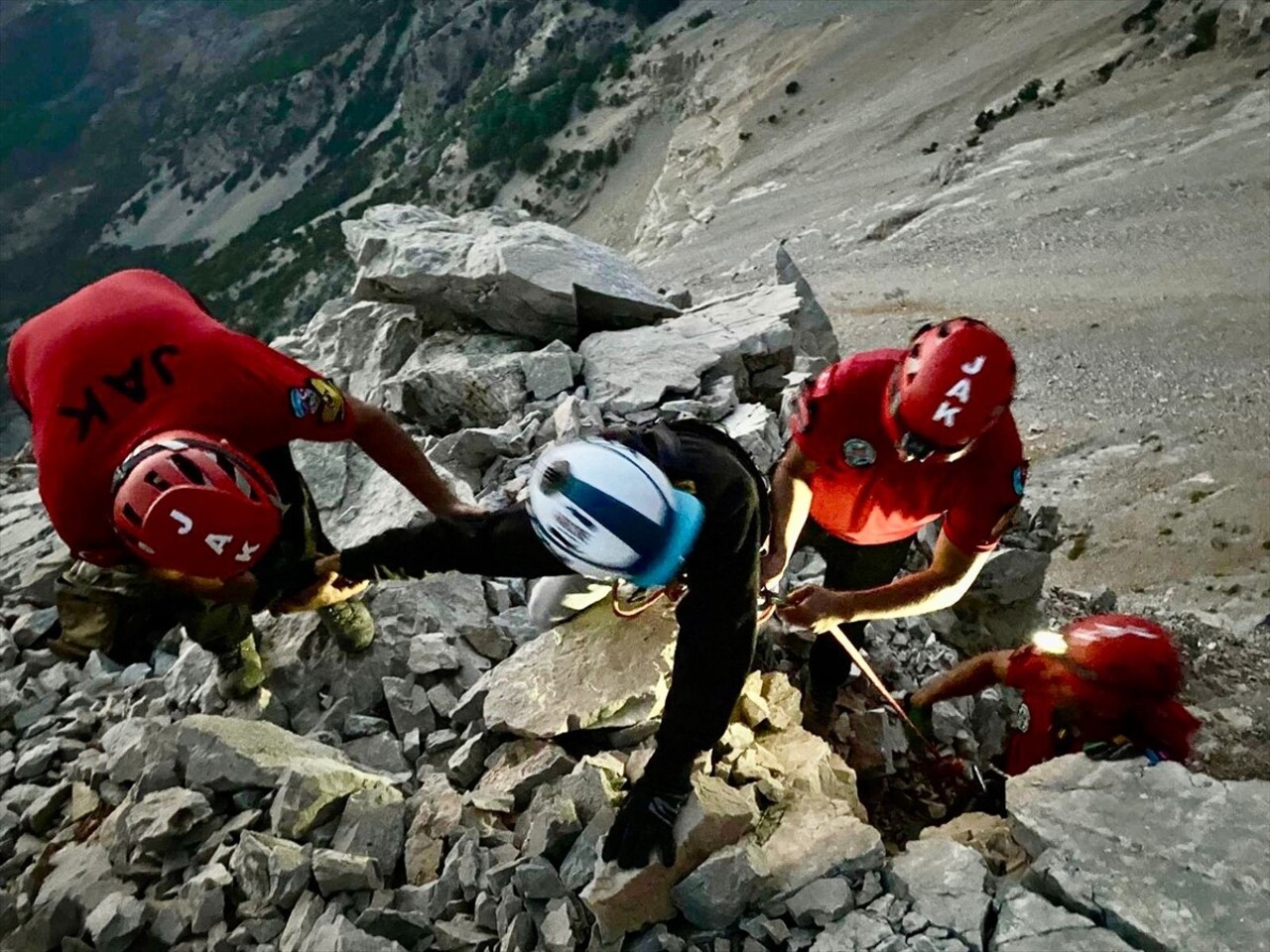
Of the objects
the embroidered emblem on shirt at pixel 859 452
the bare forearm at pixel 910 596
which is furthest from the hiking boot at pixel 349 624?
the embroidered emblem on shirt at pixel 859 452

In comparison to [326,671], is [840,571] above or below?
below

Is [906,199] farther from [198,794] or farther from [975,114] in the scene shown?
[198,794]

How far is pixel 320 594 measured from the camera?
129 inches

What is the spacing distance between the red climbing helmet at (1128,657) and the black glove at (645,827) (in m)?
2.00

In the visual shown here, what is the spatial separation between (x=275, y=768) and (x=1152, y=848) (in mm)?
3019

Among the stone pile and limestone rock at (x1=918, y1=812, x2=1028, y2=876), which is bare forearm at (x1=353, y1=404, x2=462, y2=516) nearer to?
the stone pile

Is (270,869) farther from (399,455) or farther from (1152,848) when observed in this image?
(1152,848)

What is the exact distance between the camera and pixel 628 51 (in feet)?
150

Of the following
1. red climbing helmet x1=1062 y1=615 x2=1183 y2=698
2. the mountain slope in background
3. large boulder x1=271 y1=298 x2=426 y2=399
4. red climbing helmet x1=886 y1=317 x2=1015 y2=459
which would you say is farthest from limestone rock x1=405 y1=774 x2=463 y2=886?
the mountain slope in background

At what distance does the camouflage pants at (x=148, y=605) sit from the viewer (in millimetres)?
3596

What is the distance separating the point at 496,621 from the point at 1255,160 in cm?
1816

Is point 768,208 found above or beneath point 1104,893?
beneath

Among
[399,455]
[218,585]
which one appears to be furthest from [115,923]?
[399,455]

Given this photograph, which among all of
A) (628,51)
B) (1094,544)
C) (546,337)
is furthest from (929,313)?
(628,51)
